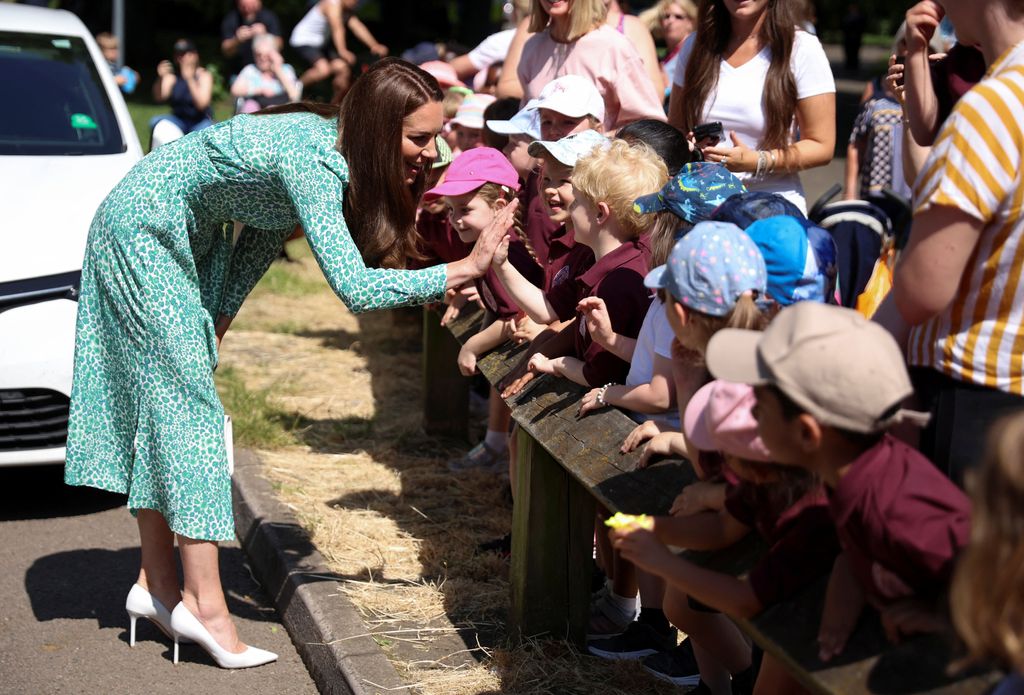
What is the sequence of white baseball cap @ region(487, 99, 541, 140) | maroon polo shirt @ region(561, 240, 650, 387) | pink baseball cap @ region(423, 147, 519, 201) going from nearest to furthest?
maroon polo shirt @ region(561, 240, 650, 387) → pink baseball cap @ region(423, 147, 519, 201) → white baseball cap @ region(487, 99, 541, 140)

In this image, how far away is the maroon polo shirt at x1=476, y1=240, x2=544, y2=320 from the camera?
4625 mm

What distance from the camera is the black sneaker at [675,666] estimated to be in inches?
157

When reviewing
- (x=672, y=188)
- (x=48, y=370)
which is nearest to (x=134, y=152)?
(x=48, y=370)

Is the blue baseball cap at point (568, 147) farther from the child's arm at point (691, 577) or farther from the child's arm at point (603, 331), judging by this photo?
the child's arm at point (691, 577)

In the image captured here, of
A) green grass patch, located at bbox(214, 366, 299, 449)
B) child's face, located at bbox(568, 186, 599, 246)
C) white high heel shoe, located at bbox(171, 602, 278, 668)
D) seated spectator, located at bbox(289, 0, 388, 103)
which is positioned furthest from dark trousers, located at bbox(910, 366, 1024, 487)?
seated spectator, located at bbox(289, 0, 388, 103)

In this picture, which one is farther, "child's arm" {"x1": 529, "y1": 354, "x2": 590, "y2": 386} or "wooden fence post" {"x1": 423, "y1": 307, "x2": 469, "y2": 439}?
"wooden fence post" {"x1": 423, "y1": 307, "x2": 469, "y2": 439}

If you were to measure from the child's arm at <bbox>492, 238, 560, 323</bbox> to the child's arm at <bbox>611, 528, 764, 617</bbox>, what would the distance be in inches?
54.2

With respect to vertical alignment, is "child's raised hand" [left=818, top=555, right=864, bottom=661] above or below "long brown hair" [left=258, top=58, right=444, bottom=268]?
below

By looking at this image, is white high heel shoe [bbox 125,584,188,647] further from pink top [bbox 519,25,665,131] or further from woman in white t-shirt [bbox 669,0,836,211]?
pink top [bbox 519,25,665,131]

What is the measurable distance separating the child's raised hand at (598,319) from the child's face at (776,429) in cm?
127

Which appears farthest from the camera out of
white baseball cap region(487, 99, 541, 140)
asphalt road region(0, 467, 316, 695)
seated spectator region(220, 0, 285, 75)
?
seated spectator region(220, 0, 285, 75)

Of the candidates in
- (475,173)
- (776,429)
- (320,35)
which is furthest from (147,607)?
(320,35)

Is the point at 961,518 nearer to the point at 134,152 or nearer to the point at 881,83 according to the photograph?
the point at 134,152

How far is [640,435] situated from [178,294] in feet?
5.84
